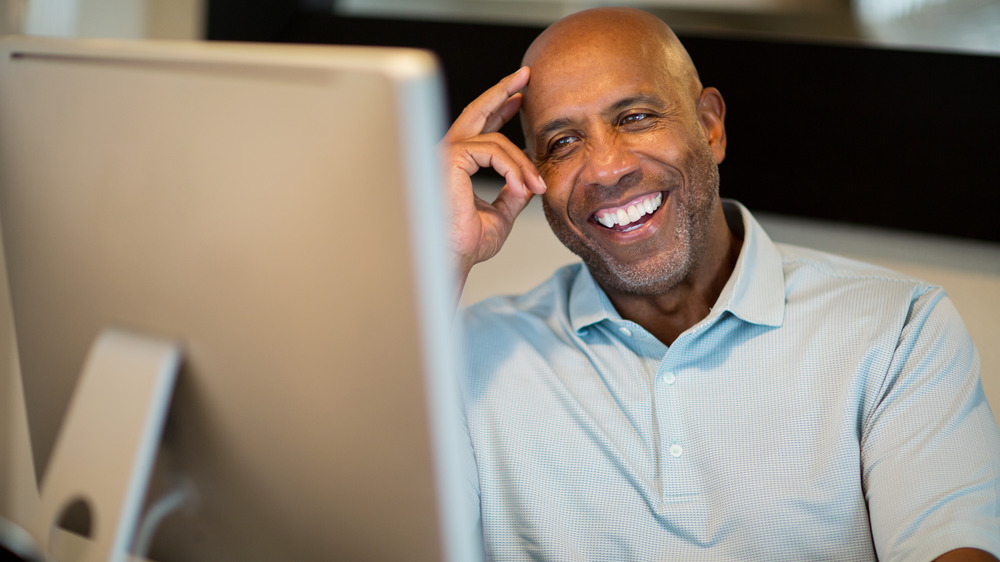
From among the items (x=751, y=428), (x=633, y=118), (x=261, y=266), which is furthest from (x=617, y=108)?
(x=261, y=266)

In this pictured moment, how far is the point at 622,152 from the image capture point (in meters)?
1.36

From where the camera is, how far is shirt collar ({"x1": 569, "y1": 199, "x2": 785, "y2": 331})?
4.24ft

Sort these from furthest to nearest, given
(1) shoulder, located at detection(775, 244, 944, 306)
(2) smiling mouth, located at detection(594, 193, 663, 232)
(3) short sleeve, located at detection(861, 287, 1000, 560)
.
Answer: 1. (2) smiling mouth, located at detection(594, 193, 663, 232)
2. (1) shoulder, located at detection(775, 244, 944, 306)
3. (3) short sleeve, located at detection(861, 287, 1000, 560)

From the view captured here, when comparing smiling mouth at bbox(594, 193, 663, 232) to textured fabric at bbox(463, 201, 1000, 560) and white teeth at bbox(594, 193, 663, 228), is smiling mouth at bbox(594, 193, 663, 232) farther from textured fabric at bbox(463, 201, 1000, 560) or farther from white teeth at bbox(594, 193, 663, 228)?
textured fabric at bbox(463, 201, 1000, 560)

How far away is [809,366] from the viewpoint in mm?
1251

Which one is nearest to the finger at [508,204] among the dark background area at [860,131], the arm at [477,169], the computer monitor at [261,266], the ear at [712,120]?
the arm at [477,169]

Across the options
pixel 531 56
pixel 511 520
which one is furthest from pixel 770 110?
pixel 511 520

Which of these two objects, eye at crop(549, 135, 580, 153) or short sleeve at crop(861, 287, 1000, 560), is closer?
short sleeve at crop(861, 287, 1000, 560)

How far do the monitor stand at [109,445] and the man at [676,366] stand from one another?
25.7 inches

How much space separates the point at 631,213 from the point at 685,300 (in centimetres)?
21

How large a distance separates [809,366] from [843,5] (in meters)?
0.88

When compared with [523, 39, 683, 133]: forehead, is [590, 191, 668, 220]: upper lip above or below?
below

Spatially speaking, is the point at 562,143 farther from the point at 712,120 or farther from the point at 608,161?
the point at 712,120

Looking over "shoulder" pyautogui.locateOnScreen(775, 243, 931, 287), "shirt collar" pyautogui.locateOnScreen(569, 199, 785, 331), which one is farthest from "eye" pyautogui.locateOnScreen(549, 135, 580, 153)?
"shoulder" pyautogui.locateOnScreen(775, 243, 931, 287)
